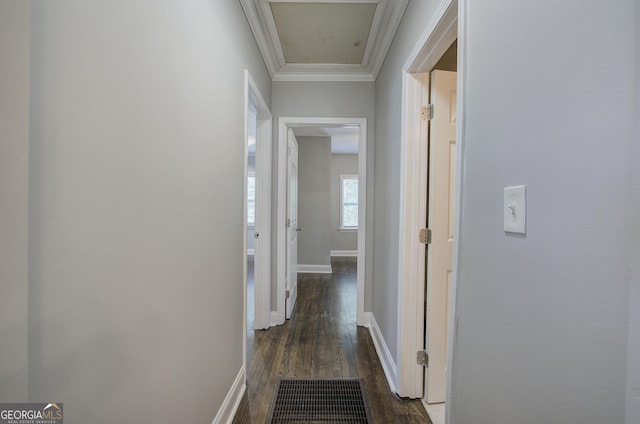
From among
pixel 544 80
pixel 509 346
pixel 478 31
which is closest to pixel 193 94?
pixel 478 31

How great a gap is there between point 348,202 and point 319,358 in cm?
541

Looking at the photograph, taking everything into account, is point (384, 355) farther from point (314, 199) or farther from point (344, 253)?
point (344, 253)

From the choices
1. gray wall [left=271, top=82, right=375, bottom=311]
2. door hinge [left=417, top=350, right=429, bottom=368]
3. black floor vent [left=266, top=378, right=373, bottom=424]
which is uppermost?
gray wall [left=271, top=82, right=375, bottom=311]

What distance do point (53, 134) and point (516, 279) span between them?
113 centimetres

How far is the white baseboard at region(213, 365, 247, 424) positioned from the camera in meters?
1.48

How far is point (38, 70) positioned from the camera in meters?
0.54

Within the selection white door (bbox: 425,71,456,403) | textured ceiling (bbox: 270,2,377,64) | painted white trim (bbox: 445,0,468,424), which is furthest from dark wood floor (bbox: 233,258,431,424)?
textured ceiling (bbox: 270,2,377,64)

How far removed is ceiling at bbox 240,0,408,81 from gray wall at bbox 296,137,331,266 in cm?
252

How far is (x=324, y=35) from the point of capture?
2342 millimetres

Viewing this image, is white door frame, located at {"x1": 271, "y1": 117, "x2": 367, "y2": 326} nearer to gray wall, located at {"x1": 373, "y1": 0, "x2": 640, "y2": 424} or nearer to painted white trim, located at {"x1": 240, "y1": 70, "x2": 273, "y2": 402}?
painted white trim, located at {"x1": 240, "y1": 70, "x2": 273, "y2": 402}

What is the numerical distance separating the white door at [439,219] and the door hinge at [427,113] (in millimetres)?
23

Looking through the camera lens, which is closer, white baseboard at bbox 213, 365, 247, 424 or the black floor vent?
white baseboard at bbox 213, 365, 247, 424

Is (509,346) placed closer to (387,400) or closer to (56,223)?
(56,223)

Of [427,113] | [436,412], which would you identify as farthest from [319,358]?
[427,113]
